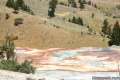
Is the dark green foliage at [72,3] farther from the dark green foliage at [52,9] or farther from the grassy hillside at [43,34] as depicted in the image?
the grassy hillside at [43,34]

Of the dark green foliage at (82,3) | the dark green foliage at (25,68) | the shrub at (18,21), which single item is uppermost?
the dark green foliage at (25,68)

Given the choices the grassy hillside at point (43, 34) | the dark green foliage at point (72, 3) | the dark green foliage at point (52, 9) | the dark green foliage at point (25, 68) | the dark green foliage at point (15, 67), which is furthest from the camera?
the dark green foliage at point (72, 3)

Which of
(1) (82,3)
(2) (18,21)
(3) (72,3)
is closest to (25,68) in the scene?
(2) (18,21)

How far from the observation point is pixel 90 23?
167250 millimetres

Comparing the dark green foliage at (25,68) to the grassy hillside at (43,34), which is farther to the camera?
the grassy hillside at (43,34)

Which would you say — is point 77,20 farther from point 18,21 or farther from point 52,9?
point 18,21

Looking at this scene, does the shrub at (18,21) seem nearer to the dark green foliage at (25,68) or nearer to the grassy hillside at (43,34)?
the grassy hillside at (43,34)

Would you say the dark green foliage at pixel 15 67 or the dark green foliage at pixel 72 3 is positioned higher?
the dark green foliage at pixel 15 67

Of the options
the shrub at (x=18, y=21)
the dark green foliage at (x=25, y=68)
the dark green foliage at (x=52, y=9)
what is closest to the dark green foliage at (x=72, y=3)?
the dark green foliage at (x=52, y=9)

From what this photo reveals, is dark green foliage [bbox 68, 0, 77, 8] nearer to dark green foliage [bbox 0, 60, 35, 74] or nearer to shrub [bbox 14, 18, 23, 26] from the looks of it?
shrub [bbox 14, 18, 23, 26]

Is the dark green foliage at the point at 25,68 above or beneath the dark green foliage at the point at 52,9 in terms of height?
above

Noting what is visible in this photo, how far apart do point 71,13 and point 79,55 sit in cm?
10588

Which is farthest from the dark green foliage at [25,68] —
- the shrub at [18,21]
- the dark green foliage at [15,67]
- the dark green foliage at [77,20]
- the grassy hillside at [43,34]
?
the dark green foliage at [77,20]

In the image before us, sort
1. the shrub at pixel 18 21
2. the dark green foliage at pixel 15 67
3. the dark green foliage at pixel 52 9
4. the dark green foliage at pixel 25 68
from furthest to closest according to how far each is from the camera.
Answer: the dark green foliage at pixel 52 9
the shrub at pixel 18 21
the dark green foliage at pixel 25 68
the dark green foliage at pixel 15 67
